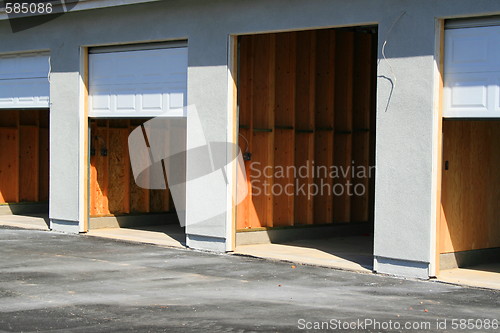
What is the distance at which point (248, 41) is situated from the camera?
49.9 feet

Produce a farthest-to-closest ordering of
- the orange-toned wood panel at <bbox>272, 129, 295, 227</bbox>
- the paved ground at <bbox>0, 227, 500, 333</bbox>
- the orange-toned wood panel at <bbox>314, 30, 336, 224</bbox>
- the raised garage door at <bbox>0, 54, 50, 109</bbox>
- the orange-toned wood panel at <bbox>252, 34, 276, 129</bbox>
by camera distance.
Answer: the raised garage door at <bbox>0, 54, 50, 109</bbox> < the orange-toned wood panel at <bbox>314, 30, 336, 224</bbox> < the orange-toned wood panel at <bbox>272, 129, 295, 227</bbox> < the orange-toned wood panel at <bbox>252, 34, 276, 129</bbox> < the paved ground at <bbox>0, 227, 500, 333</bbox>

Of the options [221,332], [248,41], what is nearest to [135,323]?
[221,332]

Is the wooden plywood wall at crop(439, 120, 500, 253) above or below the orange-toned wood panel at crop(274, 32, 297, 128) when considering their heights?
below

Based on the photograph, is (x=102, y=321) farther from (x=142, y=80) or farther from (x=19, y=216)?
(x=19, y=216)

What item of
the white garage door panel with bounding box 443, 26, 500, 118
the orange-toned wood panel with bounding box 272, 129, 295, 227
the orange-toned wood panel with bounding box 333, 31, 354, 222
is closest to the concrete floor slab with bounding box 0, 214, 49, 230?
the orange-toned wood panel with bounding box 272, 129, 295, 227

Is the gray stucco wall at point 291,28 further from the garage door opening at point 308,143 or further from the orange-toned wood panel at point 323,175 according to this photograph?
the orange-toned wood panel at point 323,175

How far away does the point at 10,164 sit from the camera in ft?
69.5

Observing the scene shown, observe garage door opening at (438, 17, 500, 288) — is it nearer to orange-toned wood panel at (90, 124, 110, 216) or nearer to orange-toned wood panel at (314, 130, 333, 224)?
orange-toned wood panel at (314, 130, 333, 224)

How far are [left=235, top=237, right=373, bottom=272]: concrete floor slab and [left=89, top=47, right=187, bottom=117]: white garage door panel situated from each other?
9.40 ft

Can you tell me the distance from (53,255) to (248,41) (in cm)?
502

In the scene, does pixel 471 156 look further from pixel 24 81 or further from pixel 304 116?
pixel 24 81

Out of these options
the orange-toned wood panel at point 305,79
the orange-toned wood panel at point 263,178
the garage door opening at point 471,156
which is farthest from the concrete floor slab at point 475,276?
the orange-toned wood panel at point 305,79

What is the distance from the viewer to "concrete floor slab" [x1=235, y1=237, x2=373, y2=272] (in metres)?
13.2

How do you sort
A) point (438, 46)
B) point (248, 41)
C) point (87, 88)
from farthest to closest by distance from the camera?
point (87, 88) < point (248, 41) < point (438, 46)
